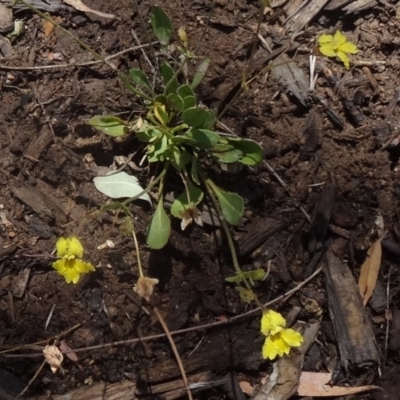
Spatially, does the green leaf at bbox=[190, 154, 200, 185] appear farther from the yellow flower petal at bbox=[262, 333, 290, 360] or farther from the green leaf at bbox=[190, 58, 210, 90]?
the yellow flower petal at bbox=[262, 333, 290, 360]

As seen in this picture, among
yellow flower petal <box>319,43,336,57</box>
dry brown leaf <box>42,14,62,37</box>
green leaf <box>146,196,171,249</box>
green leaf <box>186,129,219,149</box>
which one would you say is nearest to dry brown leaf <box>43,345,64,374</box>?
green leaf <box>146,196,171,249</box>

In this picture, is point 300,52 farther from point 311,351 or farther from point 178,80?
point 311,351

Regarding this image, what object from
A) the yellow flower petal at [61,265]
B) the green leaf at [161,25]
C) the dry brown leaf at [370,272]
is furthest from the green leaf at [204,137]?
the dry brown leaf at [370,272]

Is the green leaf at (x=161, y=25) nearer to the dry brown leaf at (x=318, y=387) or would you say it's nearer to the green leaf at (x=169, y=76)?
the green leaf at (x=169, y=76)

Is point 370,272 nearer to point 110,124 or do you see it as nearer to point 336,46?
point 336,46

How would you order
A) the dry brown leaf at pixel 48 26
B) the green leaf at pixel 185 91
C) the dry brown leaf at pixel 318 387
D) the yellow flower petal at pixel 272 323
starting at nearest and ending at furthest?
the yellow flower petal at pixel 272 323 < the green leaf at pixel 185 91 < the dry brown leaf at pixel 318 387 < the dry brown leaf at pixel 48 26

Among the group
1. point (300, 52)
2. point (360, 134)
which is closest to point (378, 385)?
point (360, 134)

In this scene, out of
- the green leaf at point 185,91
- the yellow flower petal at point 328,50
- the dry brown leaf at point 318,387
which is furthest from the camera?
the dry brown leaf at point 318,387
